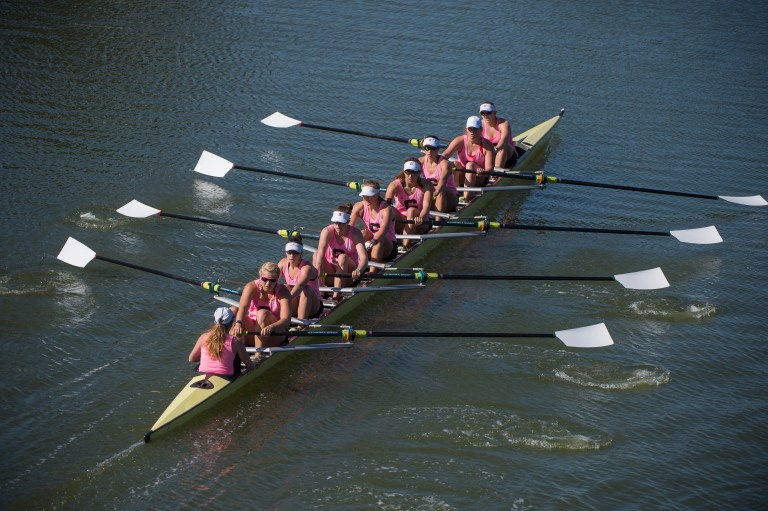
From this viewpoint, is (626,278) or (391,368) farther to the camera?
(626,278)

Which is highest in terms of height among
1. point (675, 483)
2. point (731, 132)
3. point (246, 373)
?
point (731, 132)

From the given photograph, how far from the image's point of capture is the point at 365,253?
37.3ft

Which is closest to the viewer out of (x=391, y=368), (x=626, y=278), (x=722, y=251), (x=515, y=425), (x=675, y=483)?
(x=675, y=483)

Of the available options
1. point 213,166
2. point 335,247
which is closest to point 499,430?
point 335,247

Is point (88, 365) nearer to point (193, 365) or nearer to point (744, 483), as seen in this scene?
point (193, 365)

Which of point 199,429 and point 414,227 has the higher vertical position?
point 414,227

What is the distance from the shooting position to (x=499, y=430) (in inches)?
373

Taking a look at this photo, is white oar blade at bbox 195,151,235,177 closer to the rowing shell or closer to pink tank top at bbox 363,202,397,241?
pink tank top at bbox 363,202,397,241

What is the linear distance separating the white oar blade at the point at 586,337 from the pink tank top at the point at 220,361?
3753mm

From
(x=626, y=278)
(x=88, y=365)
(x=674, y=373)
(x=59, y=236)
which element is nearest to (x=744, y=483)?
(x=674, y=373)

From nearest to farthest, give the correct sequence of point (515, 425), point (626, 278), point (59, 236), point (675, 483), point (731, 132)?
point (675, 483)
point (515, 425)
point (626, 278)
point (59, 236)
point (731, 132)

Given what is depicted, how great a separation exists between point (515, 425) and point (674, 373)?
256cm

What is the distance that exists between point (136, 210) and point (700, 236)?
326 inches

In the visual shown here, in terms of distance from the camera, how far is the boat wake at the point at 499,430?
30.5ft
